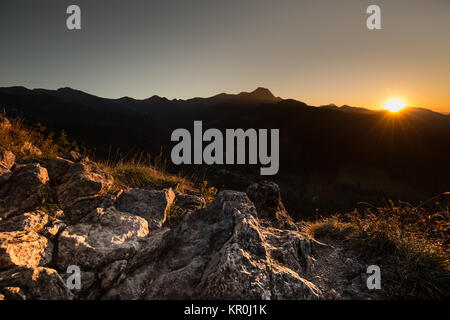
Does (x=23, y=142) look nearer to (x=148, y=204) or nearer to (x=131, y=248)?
(x=148, y=204)

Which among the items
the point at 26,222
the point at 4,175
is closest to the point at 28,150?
the point at 4,175

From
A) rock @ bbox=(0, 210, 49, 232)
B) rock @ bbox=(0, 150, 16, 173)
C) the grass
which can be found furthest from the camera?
rock @ bbox=(0, 150, 16, 173)

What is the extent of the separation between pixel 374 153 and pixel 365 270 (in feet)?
338

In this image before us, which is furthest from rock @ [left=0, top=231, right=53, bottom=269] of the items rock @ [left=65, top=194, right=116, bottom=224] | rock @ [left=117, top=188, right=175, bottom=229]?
rock @ [left=117, top=188, right=175, bottom=229]

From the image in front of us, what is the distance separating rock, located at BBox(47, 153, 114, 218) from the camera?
3.78 m

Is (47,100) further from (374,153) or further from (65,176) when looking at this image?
(374,153)

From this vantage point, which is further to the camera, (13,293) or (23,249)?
(23,249)

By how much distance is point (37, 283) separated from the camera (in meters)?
2.29

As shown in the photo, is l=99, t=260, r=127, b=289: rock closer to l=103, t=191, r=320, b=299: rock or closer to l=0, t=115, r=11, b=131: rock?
l=103, t=191, r=320, b=299: rock

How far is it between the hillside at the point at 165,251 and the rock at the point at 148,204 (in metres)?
0.02

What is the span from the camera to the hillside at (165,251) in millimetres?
2406

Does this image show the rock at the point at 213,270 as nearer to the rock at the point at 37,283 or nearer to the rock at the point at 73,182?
the rock at the point at 37,283

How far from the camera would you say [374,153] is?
8644cm

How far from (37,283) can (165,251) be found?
148cm
